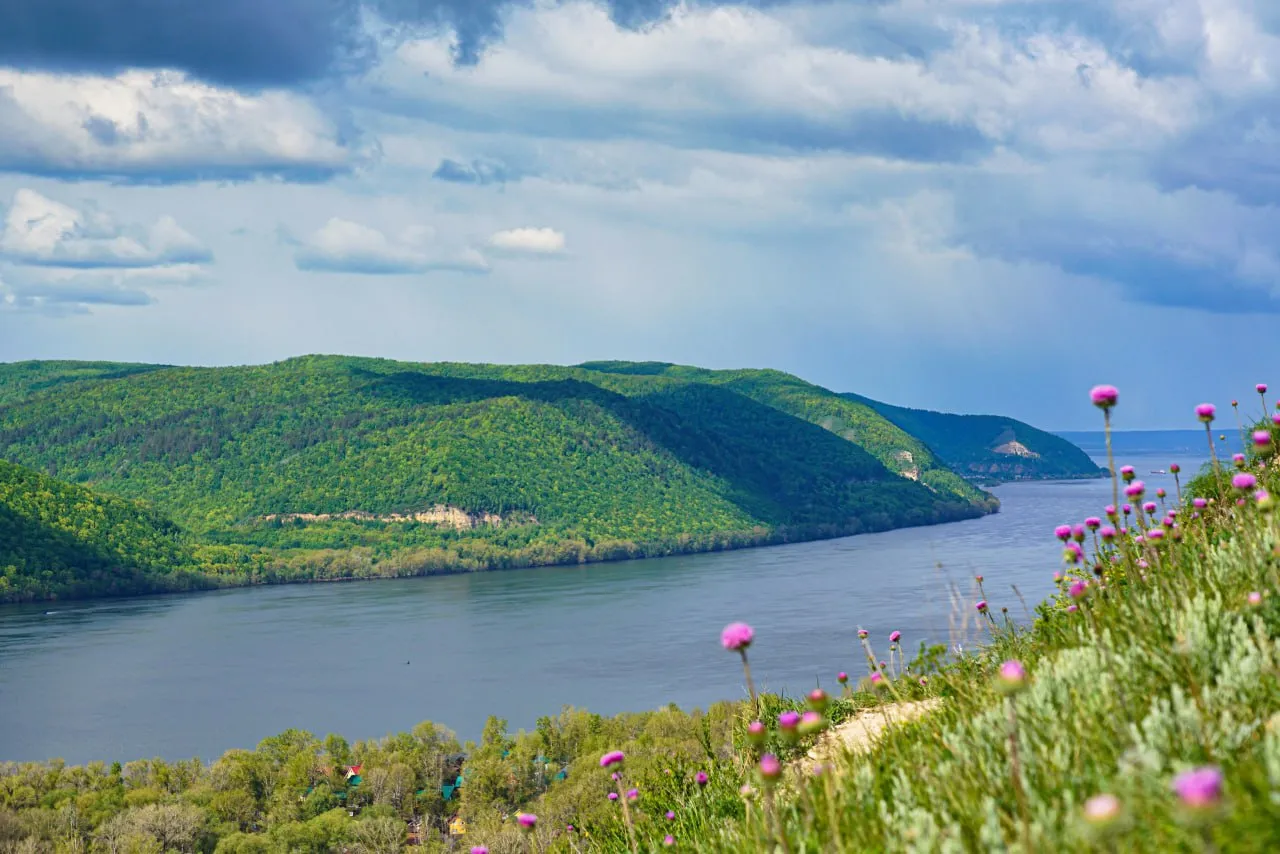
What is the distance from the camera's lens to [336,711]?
65.1 meters

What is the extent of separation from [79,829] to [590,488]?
4867 inches

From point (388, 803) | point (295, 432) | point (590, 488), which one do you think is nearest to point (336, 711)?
point (388, 803)

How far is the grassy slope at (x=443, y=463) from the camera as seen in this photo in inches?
6033

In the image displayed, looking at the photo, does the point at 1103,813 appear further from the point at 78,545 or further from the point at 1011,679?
the point at 78,545

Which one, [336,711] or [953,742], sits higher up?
[953,742]

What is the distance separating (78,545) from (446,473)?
49.0m

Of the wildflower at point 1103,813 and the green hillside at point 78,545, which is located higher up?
the wildflower at point 1103,813

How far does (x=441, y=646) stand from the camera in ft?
267

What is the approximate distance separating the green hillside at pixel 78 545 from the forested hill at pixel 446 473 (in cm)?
1068

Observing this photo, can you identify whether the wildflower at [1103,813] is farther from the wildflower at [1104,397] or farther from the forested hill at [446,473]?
the forested hill at [446,473]

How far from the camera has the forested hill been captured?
144625 millimetres

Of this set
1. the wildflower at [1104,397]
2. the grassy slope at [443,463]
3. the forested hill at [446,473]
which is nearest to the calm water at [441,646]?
the forested hill at [446,473]

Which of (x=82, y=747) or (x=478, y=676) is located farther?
(x=478, y=676)

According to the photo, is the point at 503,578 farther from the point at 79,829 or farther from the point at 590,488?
the point at 79,829
